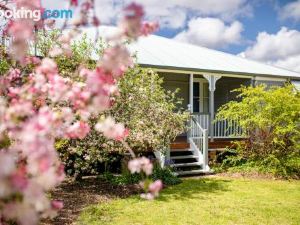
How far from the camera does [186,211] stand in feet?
29.8

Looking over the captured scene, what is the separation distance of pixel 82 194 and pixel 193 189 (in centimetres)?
311

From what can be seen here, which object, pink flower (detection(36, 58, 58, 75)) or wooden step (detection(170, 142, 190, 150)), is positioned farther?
wooden step (detection(170, 142, 190, 150))

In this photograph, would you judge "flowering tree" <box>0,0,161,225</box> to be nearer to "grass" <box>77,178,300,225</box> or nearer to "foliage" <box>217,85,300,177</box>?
"grass" <box>77,178,300,225</box>

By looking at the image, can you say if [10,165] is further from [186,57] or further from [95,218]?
[186,57]

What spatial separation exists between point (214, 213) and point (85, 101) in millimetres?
6798

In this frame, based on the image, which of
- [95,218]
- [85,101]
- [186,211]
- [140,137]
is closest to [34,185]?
→ [85,101]

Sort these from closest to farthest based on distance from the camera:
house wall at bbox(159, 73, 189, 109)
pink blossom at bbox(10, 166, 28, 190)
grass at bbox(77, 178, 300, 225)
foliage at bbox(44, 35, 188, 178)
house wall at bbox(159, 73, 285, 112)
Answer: pink blossom at bbox(10, 166, 28, 190), grass at bbox(77, 178, 300, 225), foliage at bbox(44, 35, 188, 178), house wall at bbox(159, 73, 189, 109), house wall at bbox(159, 73, 285, 112)

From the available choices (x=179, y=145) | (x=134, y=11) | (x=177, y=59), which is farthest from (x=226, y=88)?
(x=134, y=11)

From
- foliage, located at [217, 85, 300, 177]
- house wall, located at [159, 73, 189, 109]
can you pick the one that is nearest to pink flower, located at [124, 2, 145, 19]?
foliage, located at [217, 85, 300, 177]

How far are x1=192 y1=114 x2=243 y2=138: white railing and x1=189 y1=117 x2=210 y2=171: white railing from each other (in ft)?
A: 1.46

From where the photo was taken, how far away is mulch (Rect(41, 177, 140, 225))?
8.78m

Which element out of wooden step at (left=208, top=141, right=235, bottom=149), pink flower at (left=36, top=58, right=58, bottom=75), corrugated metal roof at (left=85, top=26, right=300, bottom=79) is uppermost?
corrugated metal roof at (left=85, top=26, right=300, bottom=79)

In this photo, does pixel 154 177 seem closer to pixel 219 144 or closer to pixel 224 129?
pixel 219 144

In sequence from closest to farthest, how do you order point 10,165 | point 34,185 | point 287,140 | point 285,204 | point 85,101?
point 10,165, point 34,185, point 85,101, point 285,204, point 287,140
